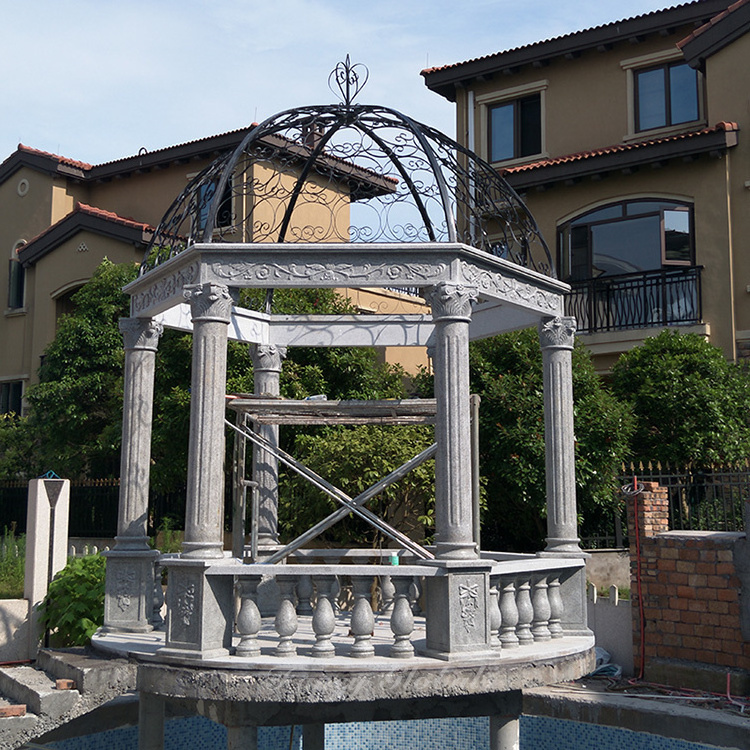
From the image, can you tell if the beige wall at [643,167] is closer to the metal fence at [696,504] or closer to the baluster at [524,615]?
the metal fence at [696,504]

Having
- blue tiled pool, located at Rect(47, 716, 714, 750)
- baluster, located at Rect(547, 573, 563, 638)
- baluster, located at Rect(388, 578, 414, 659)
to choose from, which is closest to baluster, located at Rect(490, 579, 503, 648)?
baluster, located at Rect(388, 578, 414, 659)

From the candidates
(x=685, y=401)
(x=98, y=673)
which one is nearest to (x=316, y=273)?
(x=98, y=673)

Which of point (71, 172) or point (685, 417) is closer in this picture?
point (685, 417)

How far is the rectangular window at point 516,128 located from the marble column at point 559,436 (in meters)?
16.5

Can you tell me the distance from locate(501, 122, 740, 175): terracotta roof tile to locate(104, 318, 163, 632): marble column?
1490 centimetres

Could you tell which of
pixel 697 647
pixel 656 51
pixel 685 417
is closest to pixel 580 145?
pixel 656 51

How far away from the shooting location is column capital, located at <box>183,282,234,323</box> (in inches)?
328

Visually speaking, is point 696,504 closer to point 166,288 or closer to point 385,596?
point 385,596

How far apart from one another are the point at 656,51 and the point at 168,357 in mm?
13995

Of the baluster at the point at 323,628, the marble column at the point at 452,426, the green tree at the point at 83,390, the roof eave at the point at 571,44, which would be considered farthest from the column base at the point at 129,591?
the roof eave at the point at 571,44

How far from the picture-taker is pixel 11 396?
97.2ft

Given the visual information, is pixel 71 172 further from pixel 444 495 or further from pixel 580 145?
pixel 444 495

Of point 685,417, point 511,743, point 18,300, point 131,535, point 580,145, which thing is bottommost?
point 511,743

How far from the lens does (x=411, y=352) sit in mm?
24000
